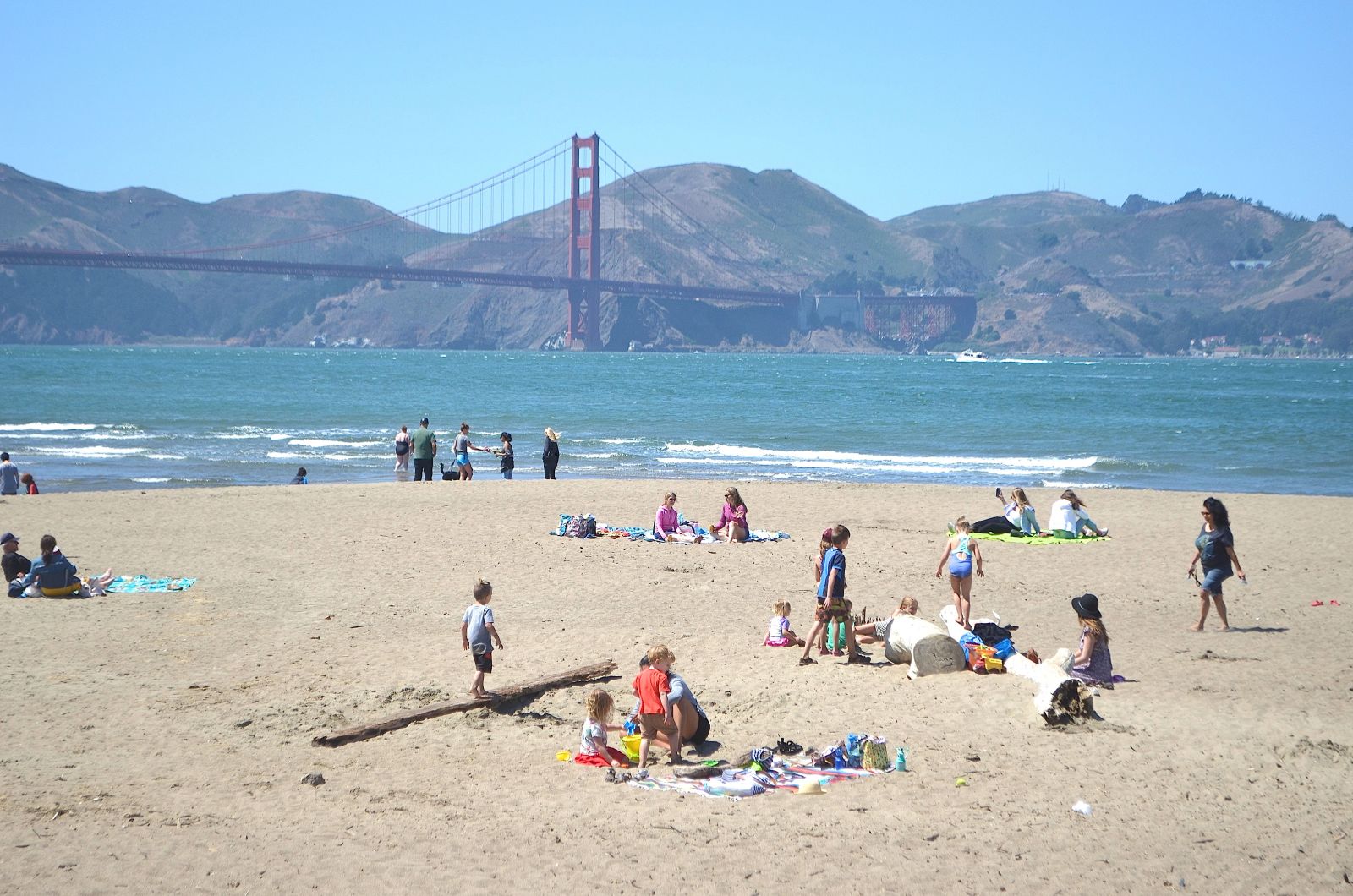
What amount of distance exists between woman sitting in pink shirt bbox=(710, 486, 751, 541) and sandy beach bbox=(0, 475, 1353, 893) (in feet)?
0.81

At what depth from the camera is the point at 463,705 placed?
7.15 m

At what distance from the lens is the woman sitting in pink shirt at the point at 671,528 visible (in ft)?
42.3

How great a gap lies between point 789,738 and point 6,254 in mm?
74192

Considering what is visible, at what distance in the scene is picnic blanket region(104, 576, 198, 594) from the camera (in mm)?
10188

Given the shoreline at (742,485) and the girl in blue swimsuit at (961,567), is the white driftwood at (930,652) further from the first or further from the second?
the shoreline at (742,485)

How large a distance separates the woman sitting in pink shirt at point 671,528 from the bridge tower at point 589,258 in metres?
96.8

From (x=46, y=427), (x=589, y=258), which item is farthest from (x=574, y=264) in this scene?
(x=46, y=427)

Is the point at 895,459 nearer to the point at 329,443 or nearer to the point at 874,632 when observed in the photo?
the point at 329,443

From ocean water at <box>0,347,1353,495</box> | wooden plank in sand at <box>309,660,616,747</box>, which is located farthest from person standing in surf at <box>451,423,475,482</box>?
wooden plank in sand at <box>309,660,616,747</box>

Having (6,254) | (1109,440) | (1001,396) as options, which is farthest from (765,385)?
(6,254)

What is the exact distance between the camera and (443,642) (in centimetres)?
880

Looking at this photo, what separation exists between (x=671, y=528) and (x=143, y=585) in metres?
5.09

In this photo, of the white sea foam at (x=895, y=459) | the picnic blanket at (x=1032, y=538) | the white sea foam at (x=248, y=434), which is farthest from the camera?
the white sea foam at (x=248, y=434)

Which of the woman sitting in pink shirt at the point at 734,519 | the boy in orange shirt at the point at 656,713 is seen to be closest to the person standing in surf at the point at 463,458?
the woman sitting in pink shirt at the point at 734,519
